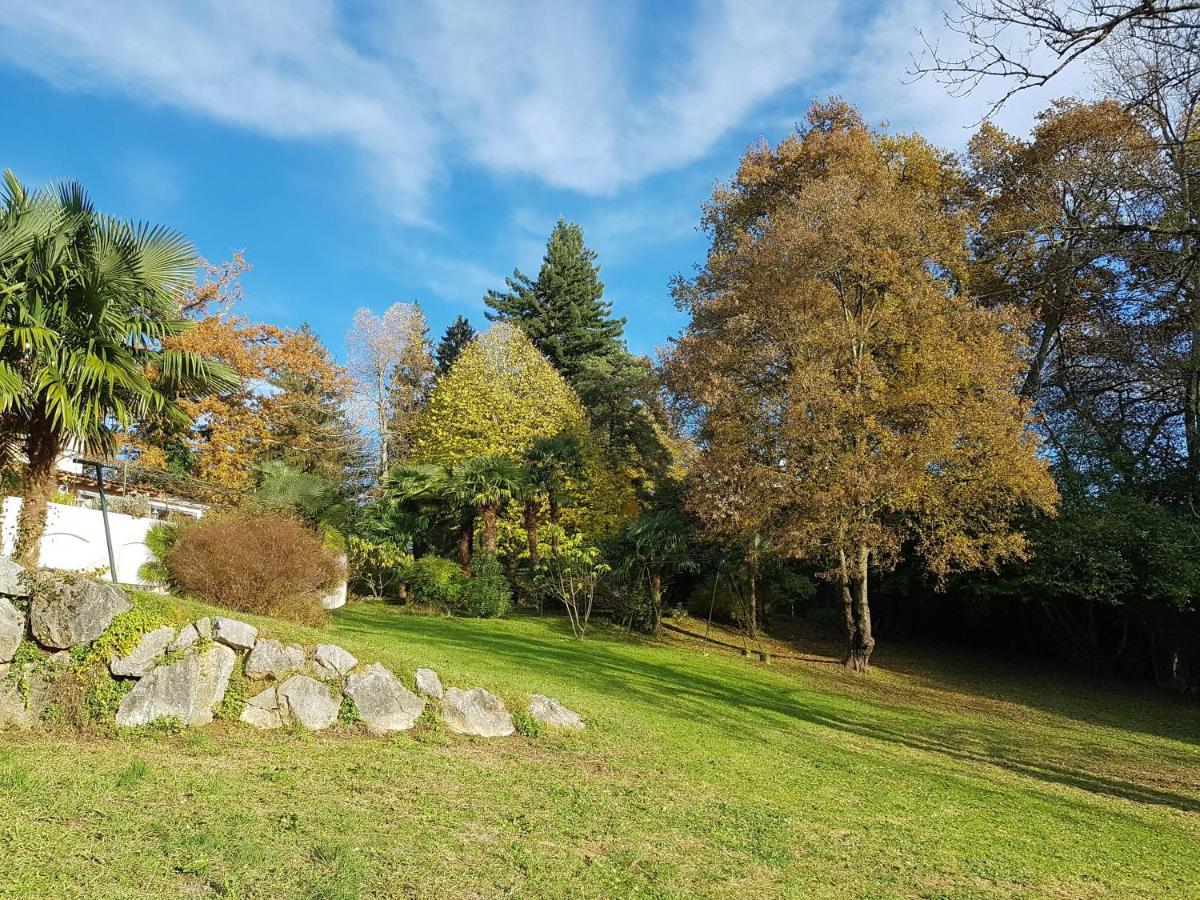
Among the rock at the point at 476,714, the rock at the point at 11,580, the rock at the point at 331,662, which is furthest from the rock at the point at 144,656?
the rock at the point at 476,714

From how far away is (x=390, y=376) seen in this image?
35500mm

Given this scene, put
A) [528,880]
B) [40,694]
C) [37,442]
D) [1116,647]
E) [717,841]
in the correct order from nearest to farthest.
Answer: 1. [528,880]
2. [717,841]
3. [40,694]
4. [37,442]
5. [1116,647]

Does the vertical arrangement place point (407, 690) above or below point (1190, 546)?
below

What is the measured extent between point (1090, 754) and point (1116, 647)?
10.6m

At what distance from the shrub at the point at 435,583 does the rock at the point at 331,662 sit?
12.0 meters

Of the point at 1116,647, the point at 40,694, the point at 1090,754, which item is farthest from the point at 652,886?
the point at 1116,647

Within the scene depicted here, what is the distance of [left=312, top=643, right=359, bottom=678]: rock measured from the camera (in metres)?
6.56

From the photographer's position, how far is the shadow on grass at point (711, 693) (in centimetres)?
856

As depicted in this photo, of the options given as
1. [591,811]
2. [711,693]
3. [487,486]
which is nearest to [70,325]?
[591,811]

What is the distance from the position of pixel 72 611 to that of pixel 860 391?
13345 mm

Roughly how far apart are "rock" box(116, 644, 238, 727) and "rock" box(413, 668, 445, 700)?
1.57 m

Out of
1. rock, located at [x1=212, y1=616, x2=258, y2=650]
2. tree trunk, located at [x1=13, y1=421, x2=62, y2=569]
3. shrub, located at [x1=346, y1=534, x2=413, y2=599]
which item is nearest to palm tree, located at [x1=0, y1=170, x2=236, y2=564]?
tree trunk, located at [x1=13, y1=421, x2=62, y2=569]

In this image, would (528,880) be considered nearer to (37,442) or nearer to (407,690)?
(407,690)

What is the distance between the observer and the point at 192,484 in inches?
683
